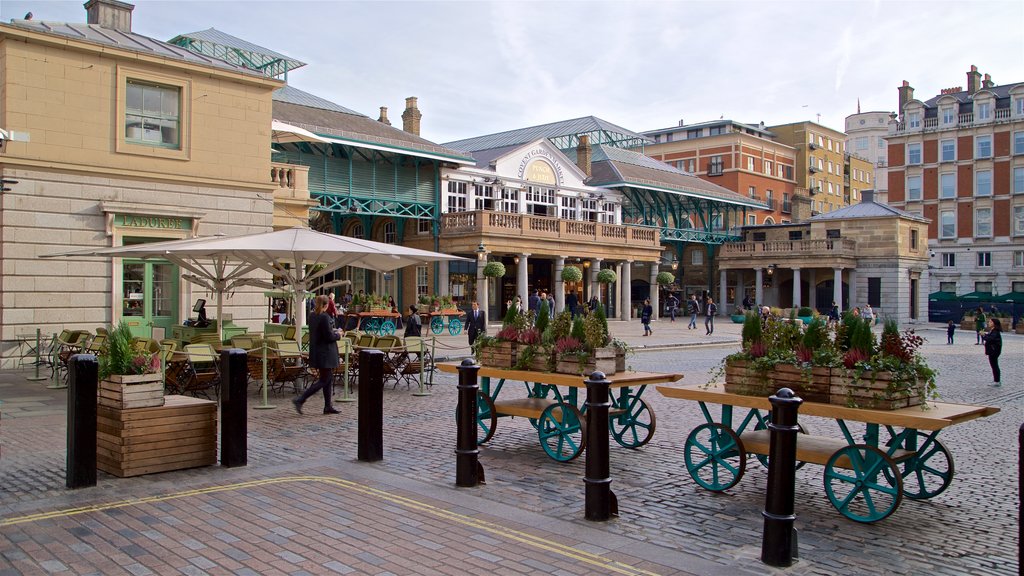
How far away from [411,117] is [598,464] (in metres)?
39.3

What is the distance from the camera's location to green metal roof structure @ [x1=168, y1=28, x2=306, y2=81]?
34000 millimetres

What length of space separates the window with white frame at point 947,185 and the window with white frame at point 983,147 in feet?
7.71

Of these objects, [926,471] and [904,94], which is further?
[904,94]

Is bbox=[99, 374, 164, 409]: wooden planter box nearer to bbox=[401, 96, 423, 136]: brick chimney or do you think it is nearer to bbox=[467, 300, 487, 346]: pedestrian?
bbox=[467, 300, 487, 346]: pedestrian

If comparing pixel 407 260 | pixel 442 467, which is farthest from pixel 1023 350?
pixel 442 467

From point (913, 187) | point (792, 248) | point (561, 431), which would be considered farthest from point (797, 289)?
point (561, 431)

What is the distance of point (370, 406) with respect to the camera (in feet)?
27.3

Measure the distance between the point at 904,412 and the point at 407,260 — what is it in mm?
10541

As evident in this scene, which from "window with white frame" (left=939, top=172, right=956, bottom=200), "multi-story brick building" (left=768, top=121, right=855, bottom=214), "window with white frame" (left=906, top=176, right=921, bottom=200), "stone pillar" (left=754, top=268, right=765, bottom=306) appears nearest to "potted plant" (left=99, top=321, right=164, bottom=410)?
"stone pillar" (left=754, top=268, right=765, bottom=306)

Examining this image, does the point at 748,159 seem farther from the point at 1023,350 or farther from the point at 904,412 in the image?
the point at 904,412

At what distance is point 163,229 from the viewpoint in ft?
61.5

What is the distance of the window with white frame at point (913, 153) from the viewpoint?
2633 inches

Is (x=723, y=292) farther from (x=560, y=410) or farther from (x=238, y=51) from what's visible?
(x=560, y=410)

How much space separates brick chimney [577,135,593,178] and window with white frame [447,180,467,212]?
10.6m
